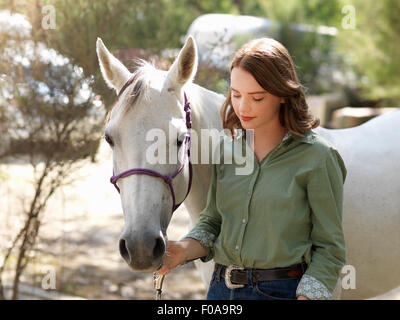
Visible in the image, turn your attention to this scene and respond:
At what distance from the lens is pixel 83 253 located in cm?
584

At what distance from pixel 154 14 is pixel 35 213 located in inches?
70.1

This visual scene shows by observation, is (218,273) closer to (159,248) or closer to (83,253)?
(159,248)

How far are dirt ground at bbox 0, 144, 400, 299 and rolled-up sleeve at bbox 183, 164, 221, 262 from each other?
199cm

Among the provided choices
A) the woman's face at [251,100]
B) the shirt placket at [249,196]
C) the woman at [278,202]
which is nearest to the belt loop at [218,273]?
the woman at [278,202]

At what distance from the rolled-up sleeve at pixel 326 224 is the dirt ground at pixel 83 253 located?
2.39 meters

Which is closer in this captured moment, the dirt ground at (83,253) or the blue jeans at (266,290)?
the blue jeans at (266,290)

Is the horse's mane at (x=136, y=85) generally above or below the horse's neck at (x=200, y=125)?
above

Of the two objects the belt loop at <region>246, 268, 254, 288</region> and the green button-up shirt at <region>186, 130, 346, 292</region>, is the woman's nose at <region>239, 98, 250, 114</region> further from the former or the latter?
the belt loop at <region>246, 268, 254, 288</region>

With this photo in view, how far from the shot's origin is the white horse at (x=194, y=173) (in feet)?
5.39

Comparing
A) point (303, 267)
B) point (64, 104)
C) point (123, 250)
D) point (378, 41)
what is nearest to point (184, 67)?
point (123, 250)

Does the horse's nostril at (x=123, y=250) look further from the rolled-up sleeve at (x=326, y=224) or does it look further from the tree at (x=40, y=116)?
the tree at (x=40, y=116)

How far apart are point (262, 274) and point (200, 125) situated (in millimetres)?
733
